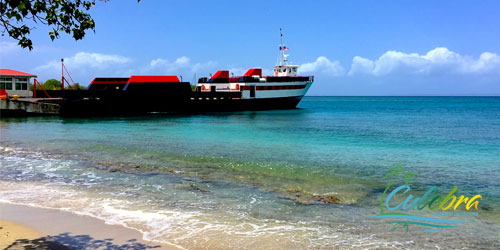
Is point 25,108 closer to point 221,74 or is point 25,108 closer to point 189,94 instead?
point 189,94

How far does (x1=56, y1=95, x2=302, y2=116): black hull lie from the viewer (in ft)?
145

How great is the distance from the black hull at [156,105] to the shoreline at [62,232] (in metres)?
39.1

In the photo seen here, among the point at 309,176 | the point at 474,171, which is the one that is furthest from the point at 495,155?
the point at 309,176

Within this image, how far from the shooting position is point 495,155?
17281 mm

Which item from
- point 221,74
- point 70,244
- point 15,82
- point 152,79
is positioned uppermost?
point 221,74

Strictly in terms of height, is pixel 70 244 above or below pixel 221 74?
below

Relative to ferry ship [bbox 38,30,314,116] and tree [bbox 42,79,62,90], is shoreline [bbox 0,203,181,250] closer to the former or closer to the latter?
ferry ship [bbox 38,30,314,116]

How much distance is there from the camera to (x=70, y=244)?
18.6 feet

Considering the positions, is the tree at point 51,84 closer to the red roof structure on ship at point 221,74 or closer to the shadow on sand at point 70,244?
the red roof structure on ship at point 221,74

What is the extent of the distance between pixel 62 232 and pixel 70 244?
68 centimetres

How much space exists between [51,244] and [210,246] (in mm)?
2210

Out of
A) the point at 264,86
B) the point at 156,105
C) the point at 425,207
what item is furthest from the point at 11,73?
the point at 425,207

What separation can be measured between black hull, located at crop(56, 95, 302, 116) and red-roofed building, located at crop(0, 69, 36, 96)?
5323 mm

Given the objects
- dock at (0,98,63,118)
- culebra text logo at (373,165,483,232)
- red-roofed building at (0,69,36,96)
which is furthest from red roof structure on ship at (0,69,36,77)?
culebra text logo at (373,165,483,232)
